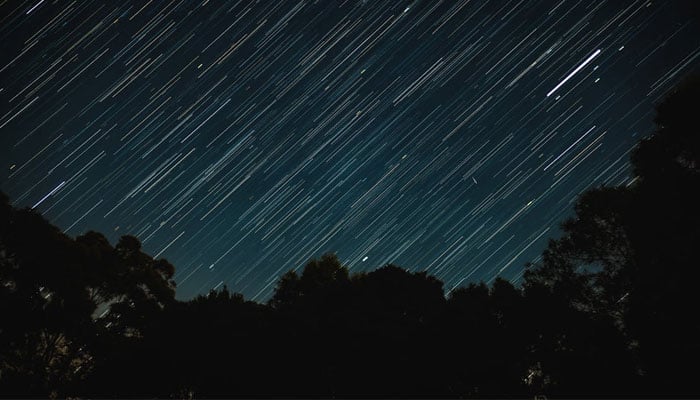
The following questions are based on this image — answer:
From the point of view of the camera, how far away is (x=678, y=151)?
347 inches

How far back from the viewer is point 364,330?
37.4ft

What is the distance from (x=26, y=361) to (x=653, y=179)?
61.9ft

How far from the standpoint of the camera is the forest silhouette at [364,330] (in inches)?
365

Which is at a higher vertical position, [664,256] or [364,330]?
[364,330]

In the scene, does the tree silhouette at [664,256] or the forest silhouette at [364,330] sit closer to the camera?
the tree silhouette at [664,256]

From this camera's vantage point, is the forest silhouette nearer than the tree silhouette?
No

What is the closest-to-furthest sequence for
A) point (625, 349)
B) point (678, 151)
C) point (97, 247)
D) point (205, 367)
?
1. point (678, 151)
2. point (625, 349)
3. point (205, 367)
4. point (97, 247)

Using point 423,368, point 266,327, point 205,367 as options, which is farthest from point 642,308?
point 205,367

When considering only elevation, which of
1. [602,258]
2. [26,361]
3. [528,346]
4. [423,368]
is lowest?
[528,346]

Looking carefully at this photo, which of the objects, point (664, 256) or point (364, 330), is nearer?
point (664, 256)

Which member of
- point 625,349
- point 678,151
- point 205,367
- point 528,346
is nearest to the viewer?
point 678,151

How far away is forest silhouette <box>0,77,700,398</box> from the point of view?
30.5ft

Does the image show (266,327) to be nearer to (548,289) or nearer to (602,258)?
(548,289)

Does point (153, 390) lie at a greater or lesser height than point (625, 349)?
greater
